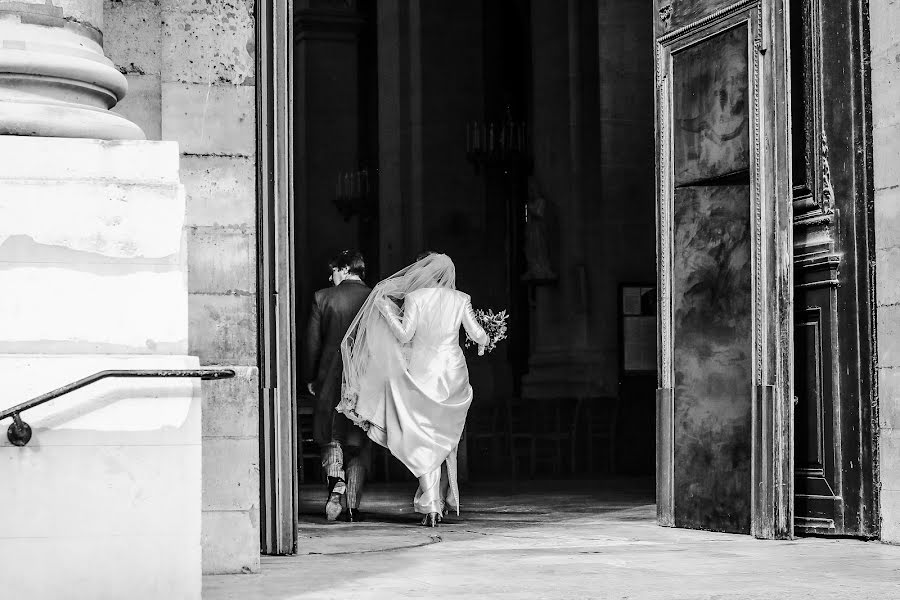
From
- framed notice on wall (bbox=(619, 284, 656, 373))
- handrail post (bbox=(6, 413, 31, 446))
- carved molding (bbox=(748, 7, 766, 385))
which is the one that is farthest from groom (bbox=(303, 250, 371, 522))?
handrail post (bbox=(6, 413, 31, 446))

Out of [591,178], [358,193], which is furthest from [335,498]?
[358,193]

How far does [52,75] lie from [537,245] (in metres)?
12.9

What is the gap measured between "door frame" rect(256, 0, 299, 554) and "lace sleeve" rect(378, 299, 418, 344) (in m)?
3.20

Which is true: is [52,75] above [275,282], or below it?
above

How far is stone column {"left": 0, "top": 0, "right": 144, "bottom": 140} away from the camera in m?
5.62

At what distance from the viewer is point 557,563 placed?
759 cm

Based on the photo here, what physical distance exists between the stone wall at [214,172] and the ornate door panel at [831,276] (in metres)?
3.73

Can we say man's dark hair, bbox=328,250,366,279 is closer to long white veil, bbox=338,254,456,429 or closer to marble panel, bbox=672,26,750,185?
long white veil, bbox=338,254,456,429

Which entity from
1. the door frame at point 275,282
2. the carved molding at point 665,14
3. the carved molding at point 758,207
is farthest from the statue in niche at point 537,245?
the door frame at point 275,282

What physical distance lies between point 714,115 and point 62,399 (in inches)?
219

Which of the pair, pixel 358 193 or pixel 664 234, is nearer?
pixel 664 234

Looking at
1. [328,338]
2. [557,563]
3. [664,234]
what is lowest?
[557,563]

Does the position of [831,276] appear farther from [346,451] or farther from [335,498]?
[346,451]

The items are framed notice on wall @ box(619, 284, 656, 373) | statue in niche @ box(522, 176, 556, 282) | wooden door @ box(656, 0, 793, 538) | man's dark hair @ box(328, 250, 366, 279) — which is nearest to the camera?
wooden door @ box(656, 0, 793, 538)
